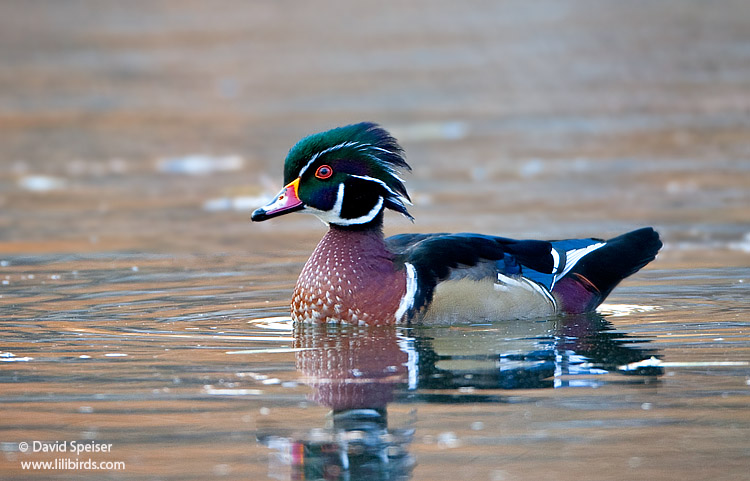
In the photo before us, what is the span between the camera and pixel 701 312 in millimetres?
7793

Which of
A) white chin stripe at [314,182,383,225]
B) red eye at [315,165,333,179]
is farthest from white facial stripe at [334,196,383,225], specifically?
red eye at [315,165,333,179]

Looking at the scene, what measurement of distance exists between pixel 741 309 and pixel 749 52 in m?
14.6

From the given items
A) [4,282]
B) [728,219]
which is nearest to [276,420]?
[4,282]

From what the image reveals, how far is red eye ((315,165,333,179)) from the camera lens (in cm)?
766

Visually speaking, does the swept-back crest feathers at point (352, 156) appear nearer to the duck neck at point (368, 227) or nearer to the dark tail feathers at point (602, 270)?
the duck neck at point (368, 227)

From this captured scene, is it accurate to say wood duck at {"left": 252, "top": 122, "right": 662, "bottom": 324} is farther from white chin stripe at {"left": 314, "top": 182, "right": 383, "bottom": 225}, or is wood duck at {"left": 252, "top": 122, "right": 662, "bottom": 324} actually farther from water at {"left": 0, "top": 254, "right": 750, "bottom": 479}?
water at {"left": 0, "top": 254, "right": 750, "bottom": 479}

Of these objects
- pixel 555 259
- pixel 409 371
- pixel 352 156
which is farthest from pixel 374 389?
pixel 555 259

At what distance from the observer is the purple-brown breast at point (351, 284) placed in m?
7.50

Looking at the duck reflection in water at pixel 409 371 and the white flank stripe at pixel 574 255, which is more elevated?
the white flank stripe at pixel 574 255

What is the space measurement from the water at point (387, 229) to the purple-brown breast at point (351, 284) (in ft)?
0.42

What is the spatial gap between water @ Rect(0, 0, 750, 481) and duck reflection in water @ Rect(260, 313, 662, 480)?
0.08 ft

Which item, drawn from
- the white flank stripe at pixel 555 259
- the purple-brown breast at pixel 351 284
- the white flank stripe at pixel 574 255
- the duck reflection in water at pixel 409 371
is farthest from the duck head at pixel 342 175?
the white flank stripe at pixel 574 255

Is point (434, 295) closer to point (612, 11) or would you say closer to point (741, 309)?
point (741, 309)

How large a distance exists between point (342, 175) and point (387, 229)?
489 centimetres
